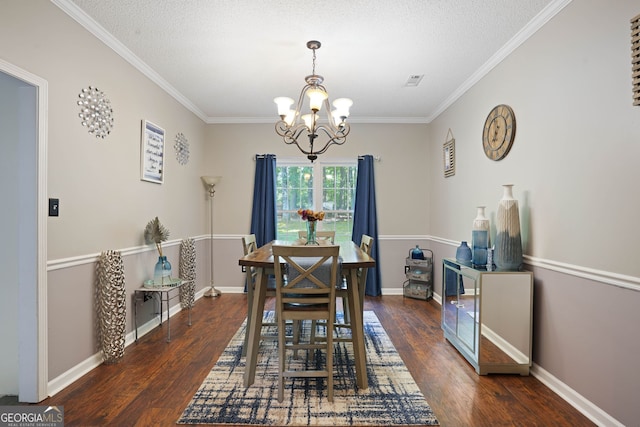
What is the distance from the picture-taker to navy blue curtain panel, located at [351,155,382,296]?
17.2 feet

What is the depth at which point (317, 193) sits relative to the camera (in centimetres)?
541

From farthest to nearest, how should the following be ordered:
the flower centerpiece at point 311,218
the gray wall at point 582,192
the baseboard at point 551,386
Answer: the flower centerpiece at point 311,218 < the baseboard at point 551,386 < the gray wall at point 582,192

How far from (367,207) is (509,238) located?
8.80 ft

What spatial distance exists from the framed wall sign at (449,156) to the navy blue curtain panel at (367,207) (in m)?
1.07

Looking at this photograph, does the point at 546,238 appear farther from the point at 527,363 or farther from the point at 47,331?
the point at 47,331

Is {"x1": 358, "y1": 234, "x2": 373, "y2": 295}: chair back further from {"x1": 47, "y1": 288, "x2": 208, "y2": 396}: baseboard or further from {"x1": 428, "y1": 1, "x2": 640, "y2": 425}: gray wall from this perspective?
{"x1": 47, "y1": 288, "x2": 208, "y2": 396}: baseboard

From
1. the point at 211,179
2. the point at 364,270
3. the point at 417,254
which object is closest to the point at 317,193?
the point at 211,179

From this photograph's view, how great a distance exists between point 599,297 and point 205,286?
4644 millimetres

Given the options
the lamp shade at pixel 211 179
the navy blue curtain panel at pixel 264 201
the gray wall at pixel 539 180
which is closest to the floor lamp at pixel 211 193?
the lamp shade at pixel 211 179

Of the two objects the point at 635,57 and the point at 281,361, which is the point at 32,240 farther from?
the point at 635,57

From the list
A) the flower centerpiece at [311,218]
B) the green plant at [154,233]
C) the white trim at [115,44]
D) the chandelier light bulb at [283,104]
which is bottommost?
the green plant at [154,233]

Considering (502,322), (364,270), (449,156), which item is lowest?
(502,322)

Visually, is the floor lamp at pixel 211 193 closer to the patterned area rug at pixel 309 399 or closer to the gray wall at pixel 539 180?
the gray wall at pixel 539 180

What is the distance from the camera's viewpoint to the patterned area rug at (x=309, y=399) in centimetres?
205
